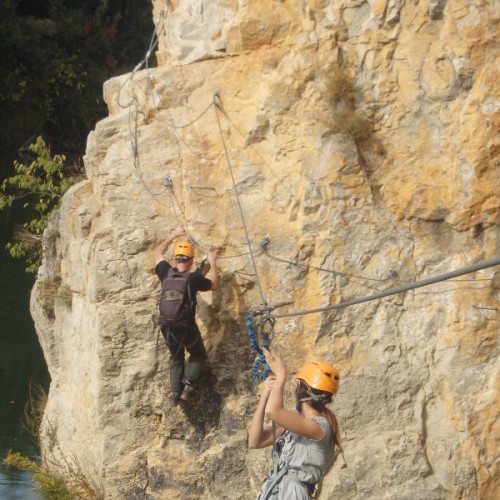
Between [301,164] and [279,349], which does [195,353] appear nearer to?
[279,349]

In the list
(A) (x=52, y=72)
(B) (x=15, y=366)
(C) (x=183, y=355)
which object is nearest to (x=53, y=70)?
(A) (x=52, y=72)

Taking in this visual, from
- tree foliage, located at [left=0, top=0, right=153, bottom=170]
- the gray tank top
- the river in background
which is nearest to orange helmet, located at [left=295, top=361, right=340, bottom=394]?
the gray tank top

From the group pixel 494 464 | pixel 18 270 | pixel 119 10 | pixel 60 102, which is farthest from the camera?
pixel 119 10

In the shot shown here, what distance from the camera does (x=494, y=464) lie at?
7.72 metres

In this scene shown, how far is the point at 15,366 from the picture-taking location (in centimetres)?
1496

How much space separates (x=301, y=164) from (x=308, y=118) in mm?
380

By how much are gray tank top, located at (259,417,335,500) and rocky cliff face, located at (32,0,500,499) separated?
260 centimetres

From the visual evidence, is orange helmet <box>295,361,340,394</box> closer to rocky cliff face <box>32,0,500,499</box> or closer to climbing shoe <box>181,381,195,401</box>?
rocky cliff face <box>32,0,500,499</box>

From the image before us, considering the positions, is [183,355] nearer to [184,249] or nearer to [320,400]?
[184,249]

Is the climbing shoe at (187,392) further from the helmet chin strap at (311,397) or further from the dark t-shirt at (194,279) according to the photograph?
the helmet chin strap at (311,397)

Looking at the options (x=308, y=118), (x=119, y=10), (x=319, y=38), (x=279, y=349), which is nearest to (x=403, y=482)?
(x=279, y=349)

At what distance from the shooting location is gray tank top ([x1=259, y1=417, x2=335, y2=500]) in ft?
17.2

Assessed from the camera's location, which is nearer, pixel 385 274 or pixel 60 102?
pixel 385 274

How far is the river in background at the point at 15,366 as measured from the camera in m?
11.0
